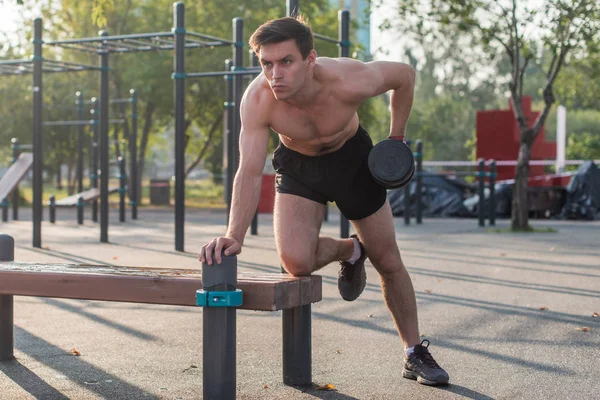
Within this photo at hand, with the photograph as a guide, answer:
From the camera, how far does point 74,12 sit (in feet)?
102

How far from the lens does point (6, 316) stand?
5.21 metres

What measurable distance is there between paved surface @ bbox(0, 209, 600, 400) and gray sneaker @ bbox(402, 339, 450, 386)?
5 centimetres

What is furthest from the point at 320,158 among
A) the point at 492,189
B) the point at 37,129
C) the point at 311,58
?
the point at 492,189

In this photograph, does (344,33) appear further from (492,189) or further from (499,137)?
(499,137)

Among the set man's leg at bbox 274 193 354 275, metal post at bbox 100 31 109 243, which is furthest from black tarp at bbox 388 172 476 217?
man's leg at bbox 274 193 354 275

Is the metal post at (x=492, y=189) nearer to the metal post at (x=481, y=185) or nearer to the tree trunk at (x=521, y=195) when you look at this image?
the metal post at (x=481, y=185)

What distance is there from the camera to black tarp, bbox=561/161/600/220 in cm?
2045

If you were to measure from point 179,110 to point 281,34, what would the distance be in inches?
311

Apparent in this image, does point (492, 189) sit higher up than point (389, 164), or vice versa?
point (389, 164)

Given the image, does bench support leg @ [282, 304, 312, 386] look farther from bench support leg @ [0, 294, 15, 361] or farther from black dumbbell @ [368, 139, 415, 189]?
bench support leg @ [0, 294, 15, 361]

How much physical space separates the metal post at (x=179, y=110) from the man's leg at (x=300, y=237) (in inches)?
282

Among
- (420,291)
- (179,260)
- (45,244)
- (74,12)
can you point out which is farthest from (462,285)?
(74,12)

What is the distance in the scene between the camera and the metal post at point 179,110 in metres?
11.8

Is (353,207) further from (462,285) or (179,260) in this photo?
(179,260)
